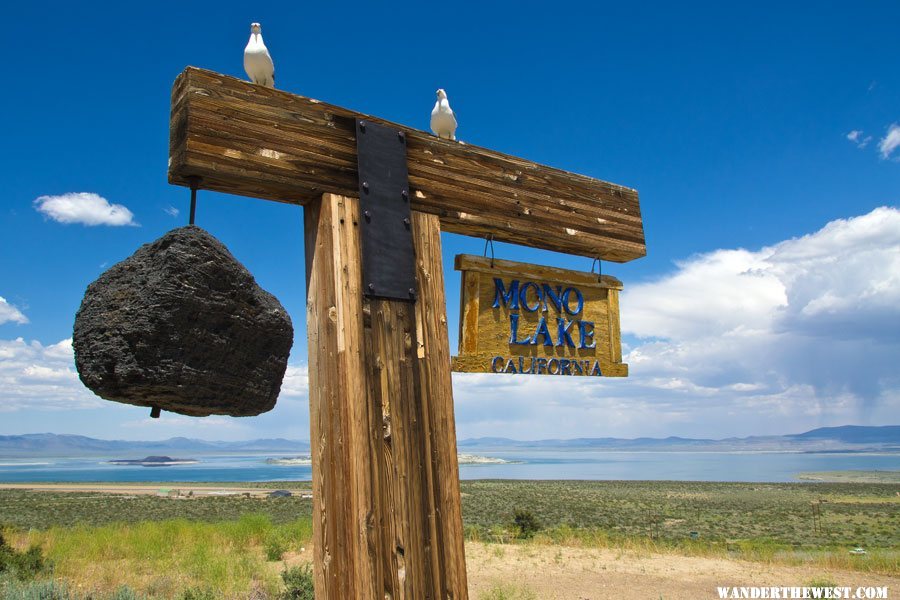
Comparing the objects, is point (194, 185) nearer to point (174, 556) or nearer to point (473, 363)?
point (473, 363)

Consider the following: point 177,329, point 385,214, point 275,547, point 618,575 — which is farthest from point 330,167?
point 275,547

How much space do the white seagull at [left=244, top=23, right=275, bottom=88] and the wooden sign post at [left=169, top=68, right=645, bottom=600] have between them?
14 cm

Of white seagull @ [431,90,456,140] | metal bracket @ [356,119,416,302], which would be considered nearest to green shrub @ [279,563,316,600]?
metal bracket @ [356,119,416,302]

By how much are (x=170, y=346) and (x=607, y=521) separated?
24731mm

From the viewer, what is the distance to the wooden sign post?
8.86 ft

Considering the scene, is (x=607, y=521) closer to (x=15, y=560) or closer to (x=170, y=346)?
(x=15, y=560)

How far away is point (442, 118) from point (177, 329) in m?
1.91

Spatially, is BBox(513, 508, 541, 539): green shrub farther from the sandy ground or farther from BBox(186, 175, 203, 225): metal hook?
BBox(186, 175, 203, 225): metal hook

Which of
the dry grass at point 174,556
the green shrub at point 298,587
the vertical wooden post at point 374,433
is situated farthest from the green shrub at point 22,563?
the vertical wooden post at point 374,433

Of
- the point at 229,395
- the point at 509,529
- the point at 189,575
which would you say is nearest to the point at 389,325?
the point at 229,395

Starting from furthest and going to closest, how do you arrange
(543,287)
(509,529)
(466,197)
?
1. (509,529)
2. (543,287)
3. (466,197)

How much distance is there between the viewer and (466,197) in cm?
355

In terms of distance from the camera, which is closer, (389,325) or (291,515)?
(389,325)

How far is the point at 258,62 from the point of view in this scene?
3082 millimetres
